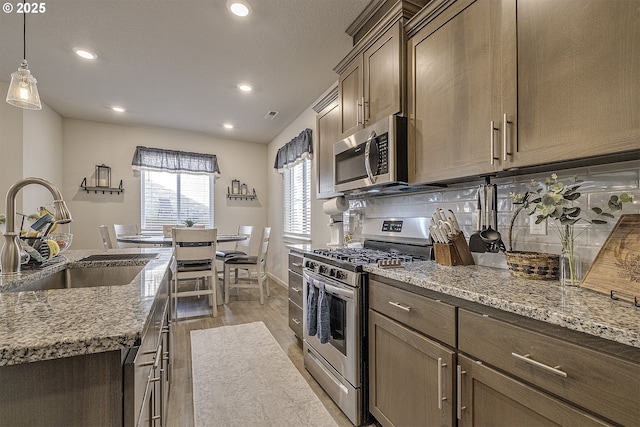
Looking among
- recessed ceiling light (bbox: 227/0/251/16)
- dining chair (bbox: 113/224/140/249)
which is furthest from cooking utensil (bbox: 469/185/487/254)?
dining chair (bbox: 113/224/140/249)

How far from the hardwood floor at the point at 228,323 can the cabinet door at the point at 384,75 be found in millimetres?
1918

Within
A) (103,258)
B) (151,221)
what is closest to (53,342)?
(103,258)

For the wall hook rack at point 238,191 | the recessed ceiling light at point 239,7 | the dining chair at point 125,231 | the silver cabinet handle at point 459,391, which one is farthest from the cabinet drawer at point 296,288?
the wall hook rack at point 238,191

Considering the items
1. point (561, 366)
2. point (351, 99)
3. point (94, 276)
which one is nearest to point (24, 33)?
point (94, 276)

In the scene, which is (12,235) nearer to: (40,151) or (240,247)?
(40,151)

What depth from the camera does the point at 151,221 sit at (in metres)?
5.07

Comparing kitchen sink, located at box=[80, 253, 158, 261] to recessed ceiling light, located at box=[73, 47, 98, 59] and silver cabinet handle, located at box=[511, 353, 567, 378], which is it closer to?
silver cabinet handle, located at box=[511, 353, 567, 378]

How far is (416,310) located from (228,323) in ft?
8.31

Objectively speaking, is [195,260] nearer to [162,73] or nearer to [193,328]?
[193,328]

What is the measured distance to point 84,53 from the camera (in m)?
2.76

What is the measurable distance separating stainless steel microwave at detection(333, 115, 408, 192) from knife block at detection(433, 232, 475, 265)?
448 millimetres

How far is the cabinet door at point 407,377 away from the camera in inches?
45.3

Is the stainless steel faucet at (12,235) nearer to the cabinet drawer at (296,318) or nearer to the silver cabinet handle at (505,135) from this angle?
the silver cabinet handle at (505,135)

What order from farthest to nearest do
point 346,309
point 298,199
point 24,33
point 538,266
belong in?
point 298,199 → point 24,33 → point 346,309 → point 538,266
